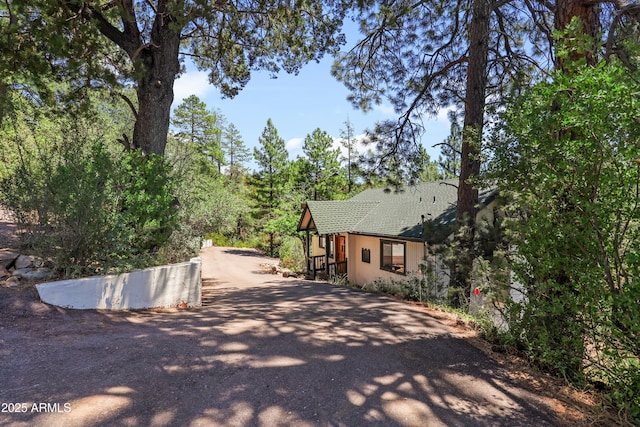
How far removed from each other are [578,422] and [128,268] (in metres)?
6.32

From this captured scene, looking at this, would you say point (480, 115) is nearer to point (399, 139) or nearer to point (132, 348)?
point (399, 139)

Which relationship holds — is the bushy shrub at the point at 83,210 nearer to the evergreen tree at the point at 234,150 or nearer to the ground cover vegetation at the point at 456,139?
the ground cover vegetation at the point at 456,139

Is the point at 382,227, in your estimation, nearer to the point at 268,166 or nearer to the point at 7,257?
the point at 7,257

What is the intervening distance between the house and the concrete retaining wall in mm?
5947

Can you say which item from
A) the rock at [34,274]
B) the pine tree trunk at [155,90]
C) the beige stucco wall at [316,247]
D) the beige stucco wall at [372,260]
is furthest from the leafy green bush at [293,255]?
the rock at [34,274]

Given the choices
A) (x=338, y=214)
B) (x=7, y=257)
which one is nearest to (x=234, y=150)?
(x=338, y=214)

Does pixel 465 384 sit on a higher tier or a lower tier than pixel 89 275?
lower

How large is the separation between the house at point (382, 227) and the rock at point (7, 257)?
8463 mm

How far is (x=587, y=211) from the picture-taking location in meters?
2.87

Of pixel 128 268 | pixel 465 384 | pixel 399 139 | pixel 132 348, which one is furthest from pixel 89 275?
pixel 399 139

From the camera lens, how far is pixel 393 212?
14.3 metres

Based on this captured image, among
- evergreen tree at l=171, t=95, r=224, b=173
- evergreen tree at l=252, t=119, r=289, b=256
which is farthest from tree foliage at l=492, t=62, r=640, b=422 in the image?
evergreen tree at l=171, t=95, r=224, b=173

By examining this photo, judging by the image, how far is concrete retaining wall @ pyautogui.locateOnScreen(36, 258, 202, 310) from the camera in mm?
4643

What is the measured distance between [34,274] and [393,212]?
12.2 m
